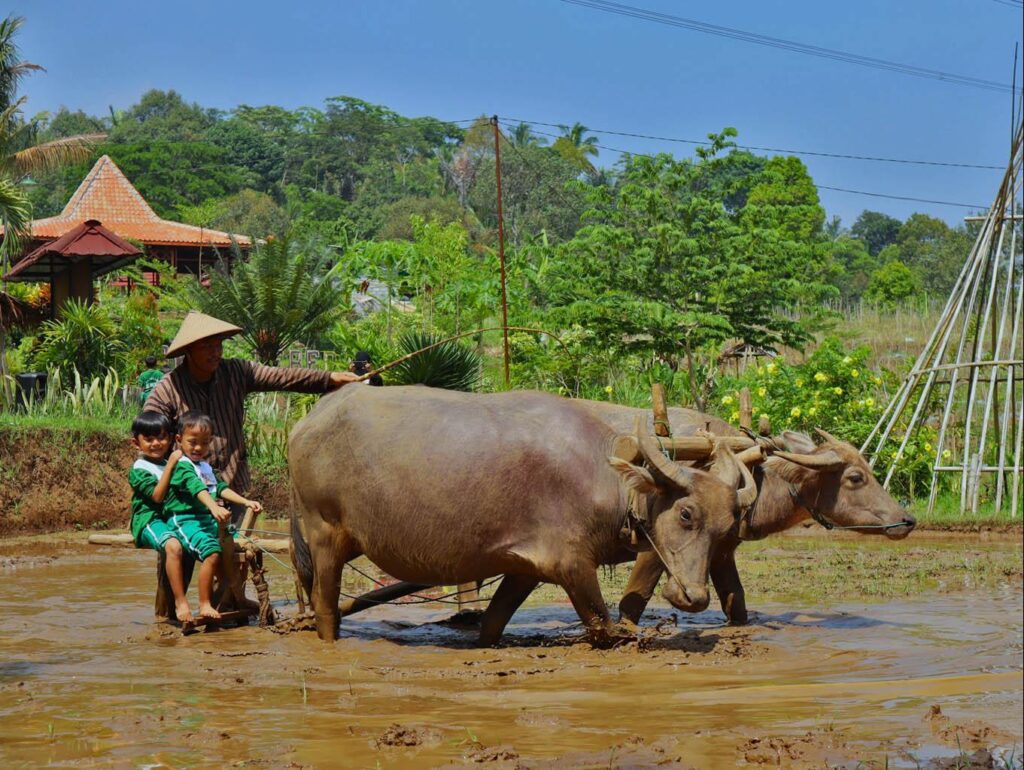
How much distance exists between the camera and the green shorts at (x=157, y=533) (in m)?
7.15

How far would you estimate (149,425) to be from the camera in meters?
7.20

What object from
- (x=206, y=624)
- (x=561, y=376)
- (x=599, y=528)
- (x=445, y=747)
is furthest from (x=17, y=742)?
(x=561, y=376)

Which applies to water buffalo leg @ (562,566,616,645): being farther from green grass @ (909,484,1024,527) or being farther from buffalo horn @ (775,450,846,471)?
green grass @ (909,484,1024,527)

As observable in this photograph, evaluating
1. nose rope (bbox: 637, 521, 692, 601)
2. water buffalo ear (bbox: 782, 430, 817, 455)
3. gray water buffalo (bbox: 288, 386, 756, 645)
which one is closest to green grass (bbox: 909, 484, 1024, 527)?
water buffalo ear (bbox: 782, 430, 817, 455)

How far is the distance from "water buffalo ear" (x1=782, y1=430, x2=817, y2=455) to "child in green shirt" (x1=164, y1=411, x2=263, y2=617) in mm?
3247

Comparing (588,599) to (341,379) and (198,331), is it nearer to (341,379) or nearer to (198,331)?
(341,379)

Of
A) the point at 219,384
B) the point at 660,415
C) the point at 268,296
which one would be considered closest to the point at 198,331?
the point at 219,384

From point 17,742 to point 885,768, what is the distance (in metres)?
3.29

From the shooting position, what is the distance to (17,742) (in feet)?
16.5

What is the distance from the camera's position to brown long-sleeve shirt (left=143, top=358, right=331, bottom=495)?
7477 mm

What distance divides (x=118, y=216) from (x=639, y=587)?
33.9m

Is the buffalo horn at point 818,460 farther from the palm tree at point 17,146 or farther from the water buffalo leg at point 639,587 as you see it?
the palm tree at point 17,146

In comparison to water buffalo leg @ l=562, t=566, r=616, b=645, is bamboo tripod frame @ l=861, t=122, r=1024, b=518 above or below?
above

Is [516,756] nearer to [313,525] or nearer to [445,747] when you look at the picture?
[445,747]
